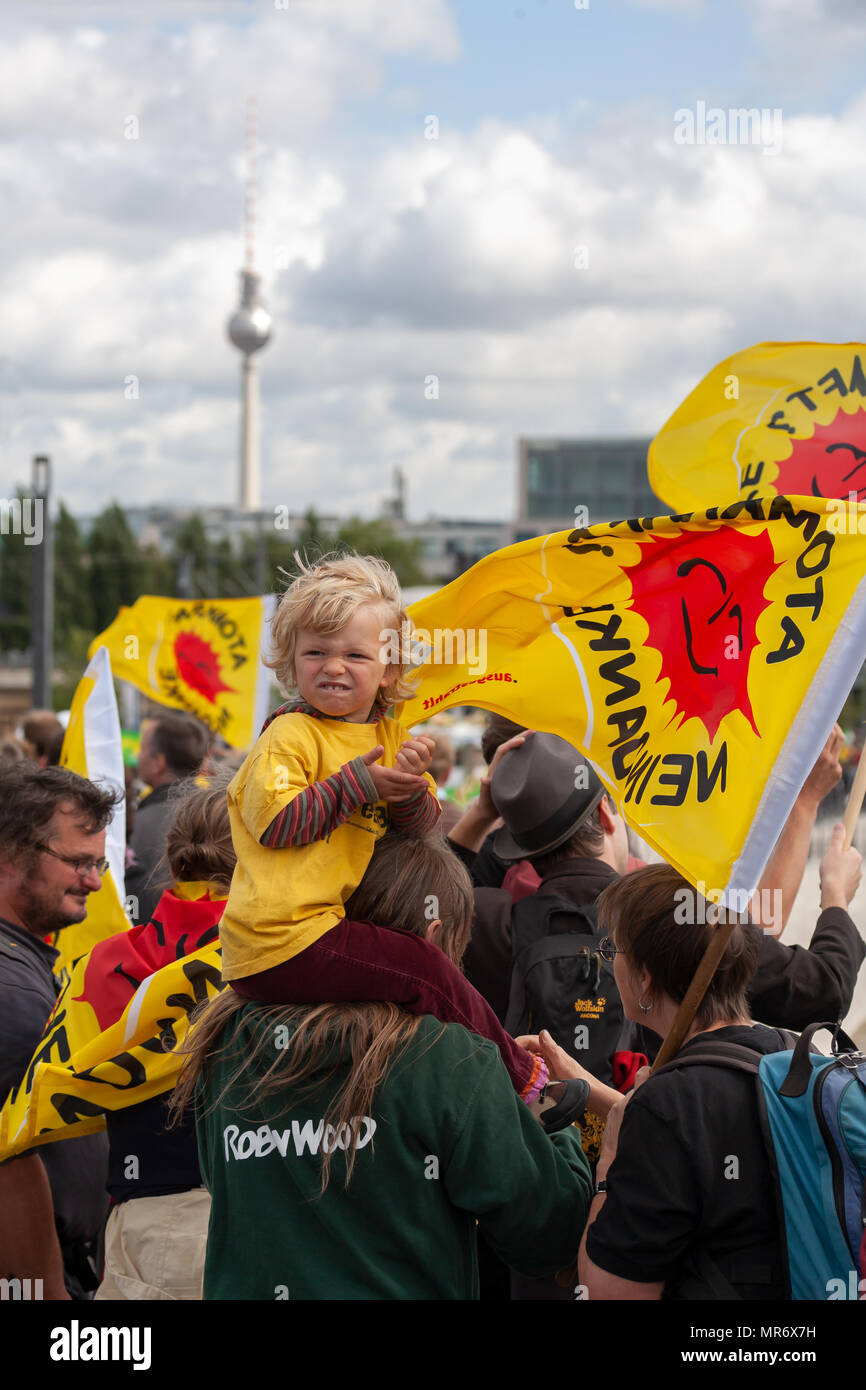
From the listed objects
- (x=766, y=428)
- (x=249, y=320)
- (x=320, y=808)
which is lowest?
(x=320, y=808)

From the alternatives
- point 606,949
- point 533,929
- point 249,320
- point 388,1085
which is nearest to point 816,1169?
point 388,1085

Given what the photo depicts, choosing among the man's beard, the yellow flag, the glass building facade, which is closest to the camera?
the yellow flag

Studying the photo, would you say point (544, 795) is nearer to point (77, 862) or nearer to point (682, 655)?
point (682, 655)

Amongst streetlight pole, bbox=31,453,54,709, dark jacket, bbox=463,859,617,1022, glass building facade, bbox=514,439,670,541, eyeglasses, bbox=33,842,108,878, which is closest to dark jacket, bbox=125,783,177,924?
eyeglasses, bbox=33,842,108,878

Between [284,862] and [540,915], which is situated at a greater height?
[284,862]

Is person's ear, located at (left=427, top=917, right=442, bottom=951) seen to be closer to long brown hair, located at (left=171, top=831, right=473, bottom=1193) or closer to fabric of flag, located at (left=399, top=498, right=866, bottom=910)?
long brown hair, located at (left=171, top=831, right=473, bottom=1193)

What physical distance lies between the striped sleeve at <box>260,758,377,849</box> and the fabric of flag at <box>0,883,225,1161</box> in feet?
2.01

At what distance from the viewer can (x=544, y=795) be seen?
11.2ft

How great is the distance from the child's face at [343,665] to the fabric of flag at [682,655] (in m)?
0.34

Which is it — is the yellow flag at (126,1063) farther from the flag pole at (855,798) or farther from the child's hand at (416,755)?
the flag pole at (855,798)

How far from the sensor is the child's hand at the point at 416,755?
8.11ft

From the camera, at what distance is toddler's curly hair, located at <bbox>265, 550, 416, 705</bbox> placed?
8.75 ft

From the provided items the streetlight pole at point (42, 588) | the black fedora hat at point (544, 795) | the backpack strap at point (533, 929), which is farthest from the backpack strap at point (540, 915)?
the streetlight pole at point (42, 588)

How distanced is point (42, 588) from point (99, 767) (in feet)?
38.9
